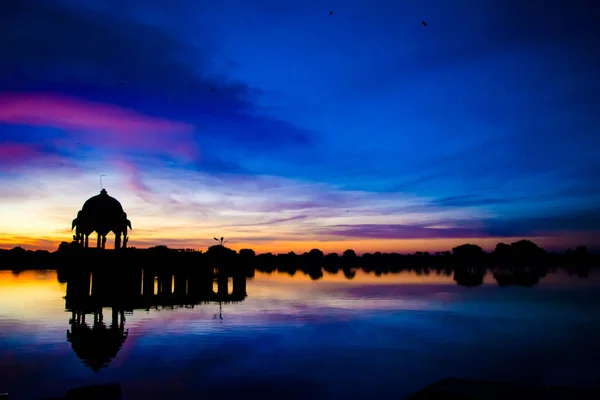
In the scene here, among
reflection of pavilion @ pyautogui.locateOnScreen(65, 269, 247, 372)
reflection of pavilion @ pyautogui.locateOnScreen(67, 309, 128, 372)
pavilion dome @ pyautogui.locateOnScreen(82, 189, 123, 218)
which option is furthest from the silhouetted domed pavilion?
reflection of pavilion @ pyautogui.locateOnScreen(67, 309, 128, 372)

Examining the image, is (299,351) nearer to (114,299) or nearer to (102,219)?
(114,299)

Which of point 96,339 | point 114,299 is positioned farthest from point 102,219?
point 96,339

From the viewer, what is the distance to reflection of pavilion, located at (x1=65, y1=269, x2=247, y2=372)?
32.8 meters

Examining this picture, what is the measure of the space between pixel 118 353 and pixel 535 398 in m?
23.9

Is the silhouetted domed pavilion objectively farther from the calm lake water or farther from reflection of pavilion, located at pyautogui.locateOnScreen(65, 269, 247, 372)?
the calm lake water

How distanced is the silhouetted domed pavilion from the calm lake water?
858cm

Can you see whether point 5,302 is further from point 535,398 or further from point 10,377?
point 535,398

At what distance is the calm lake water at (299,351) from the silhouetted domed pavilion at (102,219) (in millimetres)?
8578

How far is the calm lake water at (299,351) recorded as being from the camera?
77.3 ft

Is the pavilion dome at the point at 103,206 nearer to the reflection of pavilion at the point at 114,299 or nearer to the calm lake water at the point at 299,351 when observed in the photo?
the reflection of pavilion at the point at 114,299

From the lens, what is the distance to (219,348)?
3145 cm

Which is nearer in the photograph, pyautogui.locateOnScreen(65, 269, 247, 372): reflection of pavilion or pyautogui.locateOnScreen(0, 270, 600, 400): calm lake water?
pyautogui.locateOnScreen(0, 270, 600, 400): calm lake water

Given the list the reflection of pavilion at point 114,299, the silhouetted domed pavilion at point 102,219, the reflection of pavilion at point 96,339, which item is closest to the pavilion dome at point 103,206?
the silhouetted domed pavilion at point 102,219

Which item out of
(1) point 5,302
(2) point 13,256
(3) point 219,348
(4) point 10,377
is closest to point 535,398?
(3) point 219,348
